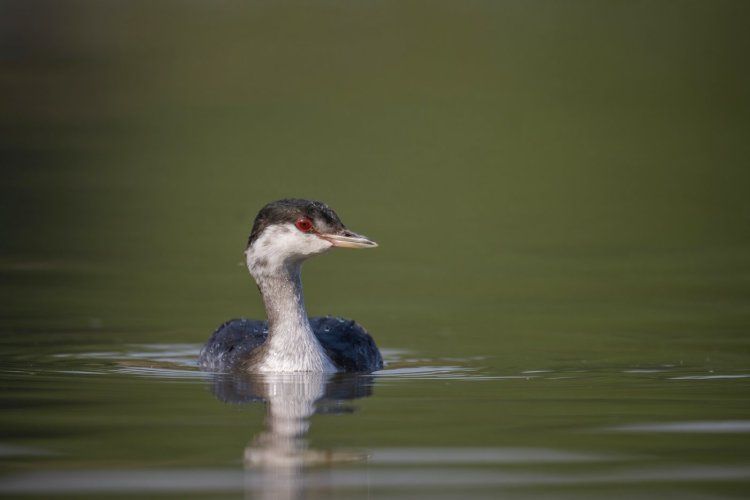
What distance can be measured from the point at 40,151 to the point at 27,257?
12317 mm

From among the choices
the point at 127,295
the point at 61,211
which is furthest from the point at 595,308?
the point at 61,211

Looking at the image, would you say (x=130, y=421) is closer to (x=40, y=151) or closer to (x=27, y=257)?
(x=27, y=257)

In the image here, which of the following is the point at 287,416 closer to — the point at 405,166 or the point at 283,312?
the point at 283,312

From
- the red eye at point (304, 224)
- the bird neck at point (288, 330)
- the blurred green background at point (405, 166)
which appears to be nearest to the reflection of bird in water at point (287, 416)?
the bird neck at point (288, 330)

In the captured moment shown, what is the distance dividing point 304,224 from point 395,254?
8245 millimetres

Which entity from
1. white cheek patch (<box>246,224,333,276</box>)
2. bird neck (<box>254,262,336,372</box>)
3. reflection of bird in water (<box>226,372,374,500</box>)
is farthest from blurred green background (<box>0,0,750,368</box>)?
reflection of bird in water (<box>226,372,374,500</box>)

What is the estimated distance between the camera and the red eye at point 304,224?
1361cm

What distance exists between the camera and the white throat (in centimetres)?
1378

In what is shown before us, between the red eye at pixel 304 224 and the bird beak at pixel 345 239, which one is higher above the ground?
the red eye at pixel 304 224

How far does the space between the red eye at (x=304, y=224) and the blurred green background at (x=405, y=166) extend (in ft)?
6.70

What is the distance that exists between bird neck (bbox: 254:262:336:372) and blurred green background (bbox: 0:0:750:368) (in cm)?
155

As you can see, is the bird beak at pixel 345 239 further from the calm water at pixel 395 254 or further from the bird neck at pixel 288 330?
the calm water at pixel 395 254

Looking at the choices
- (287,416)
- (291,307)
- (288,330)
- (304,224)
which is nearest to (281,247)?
(304,224)

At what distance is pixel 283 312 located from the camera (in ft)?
45.8
